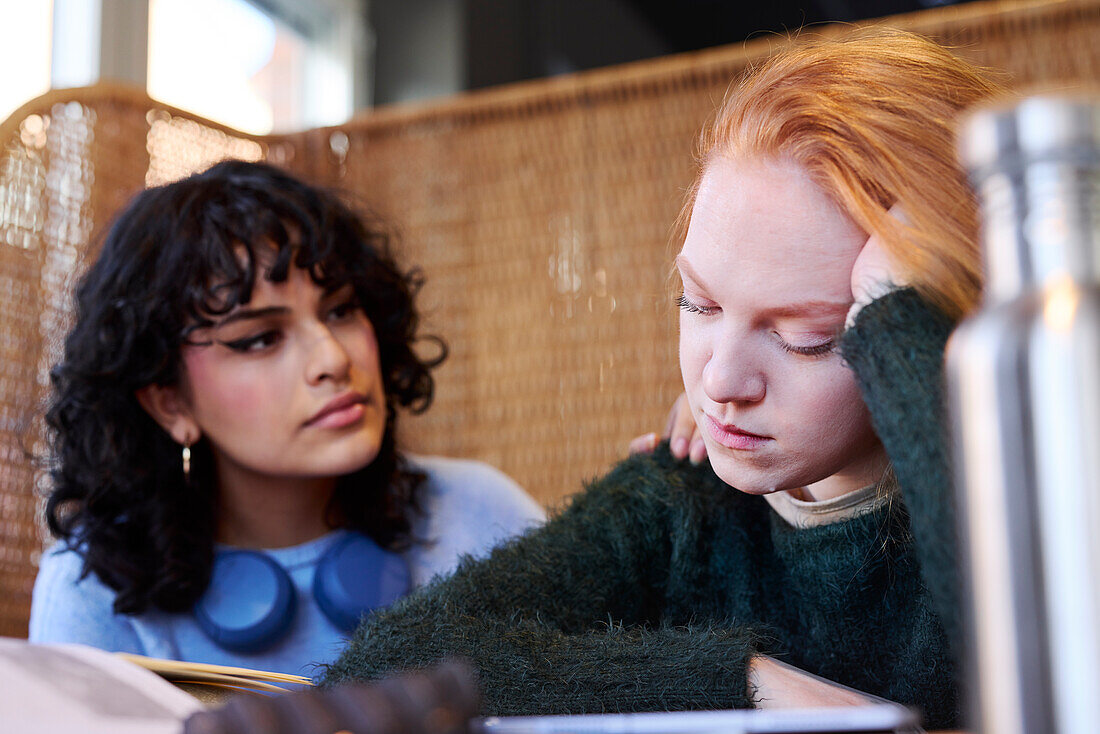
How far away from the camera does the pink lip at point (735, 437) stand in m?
0.50

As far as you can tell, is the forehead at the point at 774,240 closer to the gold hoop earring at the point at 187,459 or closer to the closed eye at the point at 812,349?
the closed eye at the point at 812,349

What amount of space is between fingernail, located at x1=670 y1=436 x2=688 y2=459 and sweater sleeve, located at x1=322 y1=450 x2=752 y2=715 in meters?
0.01

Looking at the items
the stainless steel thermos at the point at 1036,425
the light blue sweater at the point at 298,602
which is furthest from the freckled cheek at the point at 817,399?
the light blue sweater at the point at 298,602

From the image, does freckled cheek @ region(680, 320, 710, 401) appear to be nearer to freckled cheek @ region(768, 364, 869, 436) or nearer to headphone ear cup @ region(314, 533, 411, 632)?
freckled cheek @ region(768, 364, 869, 436)

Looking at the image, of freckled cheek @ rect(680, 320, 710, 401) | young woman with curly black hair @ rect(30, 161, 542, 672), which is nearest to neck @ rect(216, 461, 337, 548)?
young woman with curly black hair @ rect(30, 161, 542, 672)

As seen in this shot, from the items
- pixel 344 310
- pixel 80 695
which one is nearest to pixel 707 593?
pixel 80 695

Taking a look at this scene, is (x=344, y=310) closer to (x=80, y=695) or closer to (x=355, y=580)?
(x=355, y=580)

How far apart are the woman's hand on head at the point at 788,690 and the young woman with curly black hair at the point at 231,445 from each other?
0.44 metres

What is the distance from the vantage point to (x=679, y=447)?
2.16 feet

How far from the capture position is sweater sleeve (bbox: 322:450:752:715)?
41cm

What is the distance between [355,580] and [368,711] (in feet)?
2.32

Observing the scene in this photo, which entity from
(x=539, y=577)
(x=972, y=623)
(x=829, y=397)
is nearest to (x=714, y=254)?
(x=829, y=397)

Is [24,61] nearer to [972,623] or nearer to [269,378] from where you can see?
[269,378]

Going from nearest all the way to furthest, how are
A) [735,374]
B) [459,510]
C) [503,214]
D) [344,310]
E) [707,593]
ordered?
[735,374] → [707,593] → [344,310] → [459,510] → [503,214]
